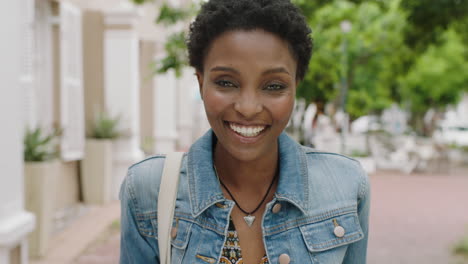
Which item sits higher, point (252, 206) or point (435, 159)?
point (252, 206)

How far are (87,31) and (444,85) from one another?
813 inches

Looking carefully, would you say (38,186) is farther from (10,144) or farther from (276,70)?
(276,70)

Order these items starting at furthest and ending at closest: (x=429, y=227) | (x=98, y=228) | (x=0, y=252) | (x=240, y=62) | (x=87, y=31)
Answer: (x=87, y=31), (x=429, y=227), (x=98, y=228), (x=0, y=252), (x=240, y=62)

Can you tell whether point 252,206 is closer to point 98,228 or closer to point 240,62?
point 240,62

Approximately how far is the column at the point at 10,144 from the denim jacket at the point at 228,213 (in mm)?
2140

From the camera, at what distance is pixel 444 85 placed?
80.8 feet

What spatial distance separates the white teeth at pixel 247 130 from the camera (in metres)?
1.55

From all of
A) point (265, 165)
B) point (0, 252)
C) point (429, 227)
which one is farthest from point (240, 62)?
point (429, 227)

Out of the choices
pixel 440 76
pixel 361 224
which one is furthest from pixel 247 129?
pixel 440 76

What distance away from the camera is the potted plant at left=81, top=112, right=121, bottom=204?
806cm

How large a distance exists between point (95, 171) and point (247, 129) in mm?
6931

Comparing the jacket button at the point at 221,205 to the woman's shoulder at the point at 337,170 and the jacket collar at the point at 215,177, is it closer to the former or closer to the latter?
the jacket collar at the point at 215,177

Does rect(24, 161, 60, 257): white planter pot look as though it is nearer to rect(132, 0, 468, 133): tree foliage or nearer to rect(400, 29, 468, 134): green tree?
rect(132, 0, 468, 133): tree foliage

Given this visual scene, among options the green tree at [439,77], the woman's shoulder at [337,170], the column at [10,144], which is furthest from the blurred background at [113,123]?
the green tree at [439,77]
